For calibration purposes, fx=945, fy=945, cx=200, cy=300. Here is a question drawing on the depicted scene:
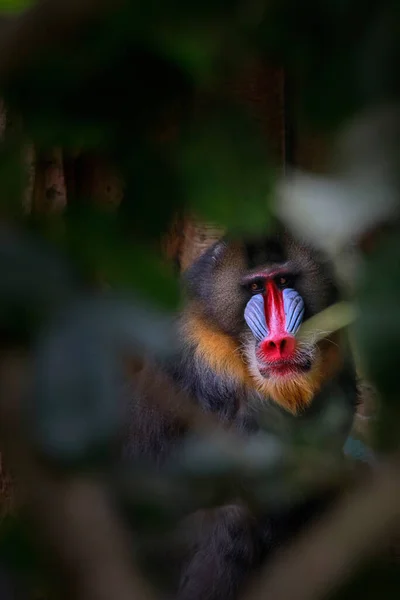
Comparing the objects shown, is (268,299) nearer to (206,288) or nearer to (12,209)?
(206,288)

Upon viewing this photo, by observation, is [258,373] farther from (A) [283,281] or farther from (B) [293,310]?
(A) [283,281]

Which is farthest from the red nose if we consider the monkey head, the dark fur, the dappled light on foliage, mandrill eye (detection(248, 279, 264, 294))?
the dappled light on foliage

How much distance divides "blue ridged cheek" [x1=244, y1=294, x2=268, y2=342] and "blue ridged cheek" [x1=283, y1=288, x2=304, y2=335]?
0.09 metres

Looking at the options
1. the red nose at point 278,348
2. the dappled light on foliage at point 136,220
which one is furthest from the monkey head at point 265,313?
the dappled light on foliage at point 136,220

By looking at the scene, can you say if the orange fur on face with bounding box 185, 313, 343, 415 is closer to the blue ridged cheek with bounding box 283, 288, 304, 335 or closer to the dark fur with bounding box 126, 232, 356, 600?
the dark fur with bounding box 126, 232, 356, 600

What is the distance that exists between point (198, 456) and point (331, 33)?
40 centimetres

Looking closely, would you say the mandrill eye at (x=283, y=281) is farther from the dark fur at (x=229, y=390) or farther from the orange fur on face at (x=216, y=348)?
the orange fur on face at (x=216, y=348)

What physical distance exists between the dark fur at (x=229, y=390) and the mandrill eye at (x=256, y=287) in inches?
1.2

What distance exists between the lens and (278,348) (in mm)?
3607

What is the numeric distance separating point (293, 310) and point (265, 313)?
0.11 meters

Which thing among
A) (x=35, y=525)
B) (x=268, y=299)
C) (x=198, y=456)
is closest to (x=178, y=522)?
(x=198, y=456)

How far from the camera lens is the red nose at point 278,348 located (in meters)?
3.59

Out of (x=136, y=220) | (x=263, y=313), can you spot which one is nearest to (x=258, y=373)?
(x=263, y=313)

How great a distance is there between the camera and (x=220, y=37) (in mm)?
660
